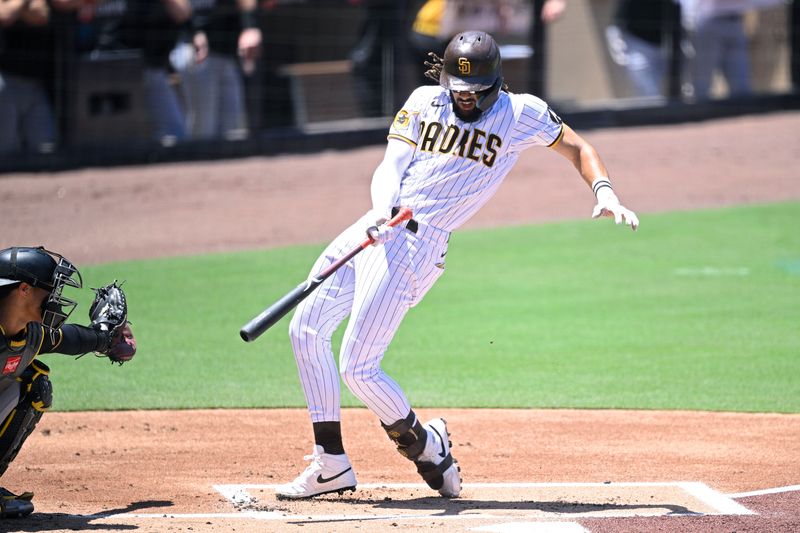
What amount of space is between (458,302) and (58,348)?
5.18 metres

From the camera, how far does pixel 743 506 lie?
16.3ft

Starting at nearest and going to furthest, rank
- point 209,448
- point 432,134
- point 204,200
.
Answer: point 432,134 → point 209,448 → point 204,200

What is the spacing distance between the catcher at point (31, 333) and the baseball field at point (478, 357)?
1.15 feet

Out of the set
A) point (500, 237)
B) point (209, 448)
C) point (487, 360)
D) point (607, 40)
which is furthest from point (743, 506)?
point (607, 40)

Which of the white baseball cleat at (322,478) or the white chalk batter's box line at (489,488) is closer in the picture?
the white chalk batter's box line at (489,488)

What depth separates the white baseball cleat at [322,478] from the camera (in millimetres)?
5070

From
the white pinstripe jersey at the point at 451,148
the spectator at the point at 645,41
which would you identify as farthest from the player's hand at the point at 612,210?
the spectator at the point at 645,41

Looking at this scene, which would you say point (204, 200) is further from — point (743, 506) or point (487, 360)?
point (743, 506)

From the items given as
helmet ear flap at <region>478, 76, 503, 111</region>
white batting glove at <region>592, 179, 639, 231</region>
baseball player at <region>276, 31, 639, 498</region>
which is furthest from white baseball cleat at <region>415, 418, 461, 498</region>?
helmet ear flap at <region>478, 76, 503, 111</region>

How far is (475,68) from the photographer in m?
4.90

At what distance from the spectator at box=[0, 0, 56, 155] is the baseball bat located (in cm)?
869

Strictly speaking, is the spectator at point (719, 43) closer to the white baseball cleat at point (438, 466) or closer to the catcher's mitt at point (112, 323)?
the white baseball cleat at point (438, 466)

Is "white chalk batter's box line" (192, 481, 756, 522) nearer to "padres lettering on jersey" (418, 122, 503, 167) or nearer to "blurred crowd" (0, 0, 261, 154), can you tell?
"padres lettering on jersey" (418, 122, 503, 167)

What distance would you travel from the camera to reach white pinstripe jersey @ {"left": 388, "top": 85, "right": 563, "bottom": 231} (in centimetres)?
498
